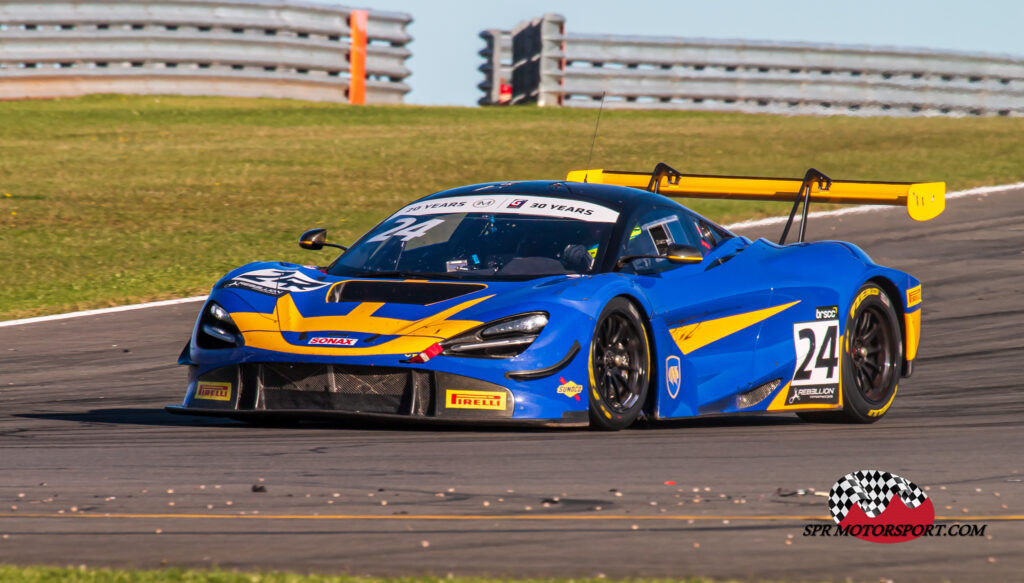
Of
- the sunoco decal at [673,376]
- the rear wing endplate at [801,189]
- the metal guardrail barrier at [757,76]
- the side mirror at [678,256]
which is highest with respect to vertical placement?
the metal guardrail barrier at [757,76]

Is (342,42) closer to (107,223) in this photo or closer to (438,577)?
(107,223)

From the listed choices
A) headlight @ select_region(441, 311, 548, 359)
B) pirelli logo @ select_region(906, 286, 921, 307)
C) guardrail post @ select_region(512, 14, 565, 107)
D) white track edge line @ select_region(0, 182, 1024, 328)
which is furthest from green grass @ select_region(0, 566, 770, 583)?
guardrail post @ select_region(512, 14, 565, 107)

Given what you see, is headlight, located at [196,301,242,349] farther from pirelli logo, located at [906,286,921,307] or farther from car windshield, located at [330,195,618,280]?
pirelli logo, located at [906,286,921,307]

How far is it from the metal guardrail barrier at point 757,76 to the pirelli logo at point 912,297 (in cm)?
1846

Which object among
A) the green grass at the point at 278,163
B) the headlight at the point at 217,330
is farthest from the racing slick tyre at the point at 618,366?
the green grass at the point at 278,163

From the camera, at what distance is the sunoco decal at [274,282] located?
7332mm

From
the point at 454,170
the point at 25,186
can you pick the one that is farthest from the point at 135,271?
the point at 454,170

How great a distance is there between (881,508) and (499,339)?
7.56 feet

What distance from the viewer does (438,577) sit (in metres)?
4.03

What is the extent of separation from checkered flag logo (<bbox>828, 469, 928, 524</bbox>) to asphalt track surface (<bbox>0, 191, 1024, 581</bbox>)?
66mm

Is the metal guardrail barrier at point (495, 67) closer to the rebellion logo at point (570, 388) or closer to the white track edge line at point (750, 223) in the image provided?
the white track edge line at point (750, 223)

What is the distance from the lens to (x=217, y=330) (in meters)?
7.25

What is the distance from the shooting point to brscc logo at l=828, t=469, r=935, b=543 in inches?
181

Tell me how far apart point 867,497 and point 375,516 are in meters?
1.57
